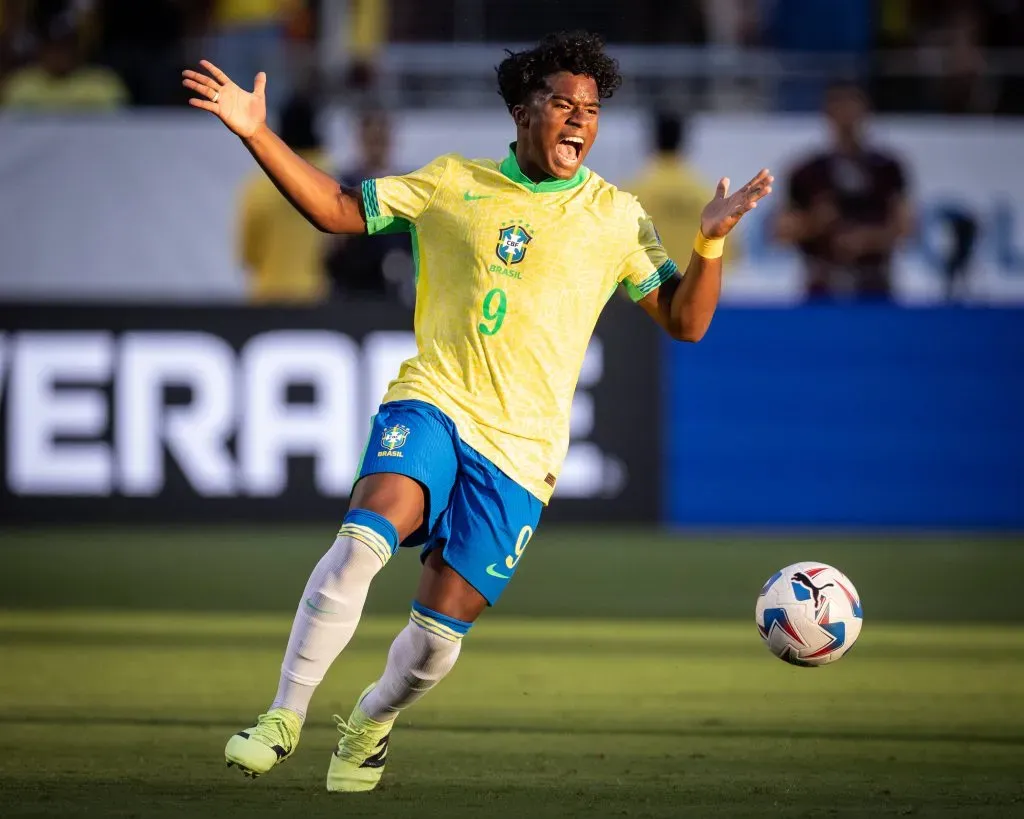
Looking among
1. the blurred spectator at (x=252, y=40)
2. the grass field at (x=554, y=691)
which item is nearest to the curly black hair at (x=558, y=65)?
the grass field at (x=554, y=691)

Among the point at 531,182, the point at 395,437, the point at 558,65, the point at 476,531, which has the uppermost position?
the point at 558,65

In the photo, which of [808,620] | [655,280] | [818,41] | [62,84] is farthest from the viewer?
[818,41]

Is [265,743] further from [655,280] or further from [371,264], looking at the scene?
[371,264]

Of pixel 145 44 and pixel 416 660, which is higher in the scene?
pixel 145 44

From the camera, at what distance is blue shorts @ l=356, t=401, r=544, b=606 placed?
219 inches

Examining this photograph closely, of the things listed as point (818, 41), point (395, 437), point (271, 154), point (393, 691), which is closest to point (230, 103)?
point (271, 154)

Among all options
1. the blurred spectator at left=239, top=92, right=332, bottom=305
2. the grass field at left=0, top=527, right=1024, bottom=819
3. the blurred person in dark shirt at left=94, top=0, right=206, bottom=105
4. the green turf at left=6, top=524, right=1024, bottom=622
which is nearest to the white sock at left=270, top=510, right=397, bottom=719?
the grass field at left=0, top=527, right=1024, bottom=819

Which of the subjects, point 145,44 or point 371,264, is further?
point 145,44

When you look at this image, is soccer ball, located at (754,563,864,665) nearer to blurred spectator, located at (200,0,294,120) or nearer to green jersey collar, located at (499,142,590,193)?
green jersey collar, located at (499,142,590,193)

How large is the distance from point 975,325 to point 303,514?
5.20 m

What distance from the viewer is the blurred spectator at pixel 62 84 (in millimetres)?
15398

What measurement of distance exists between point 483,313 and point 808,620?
1695 mm

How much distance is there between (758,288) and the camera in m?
15.4

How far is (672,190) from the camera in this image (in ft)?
47.2
